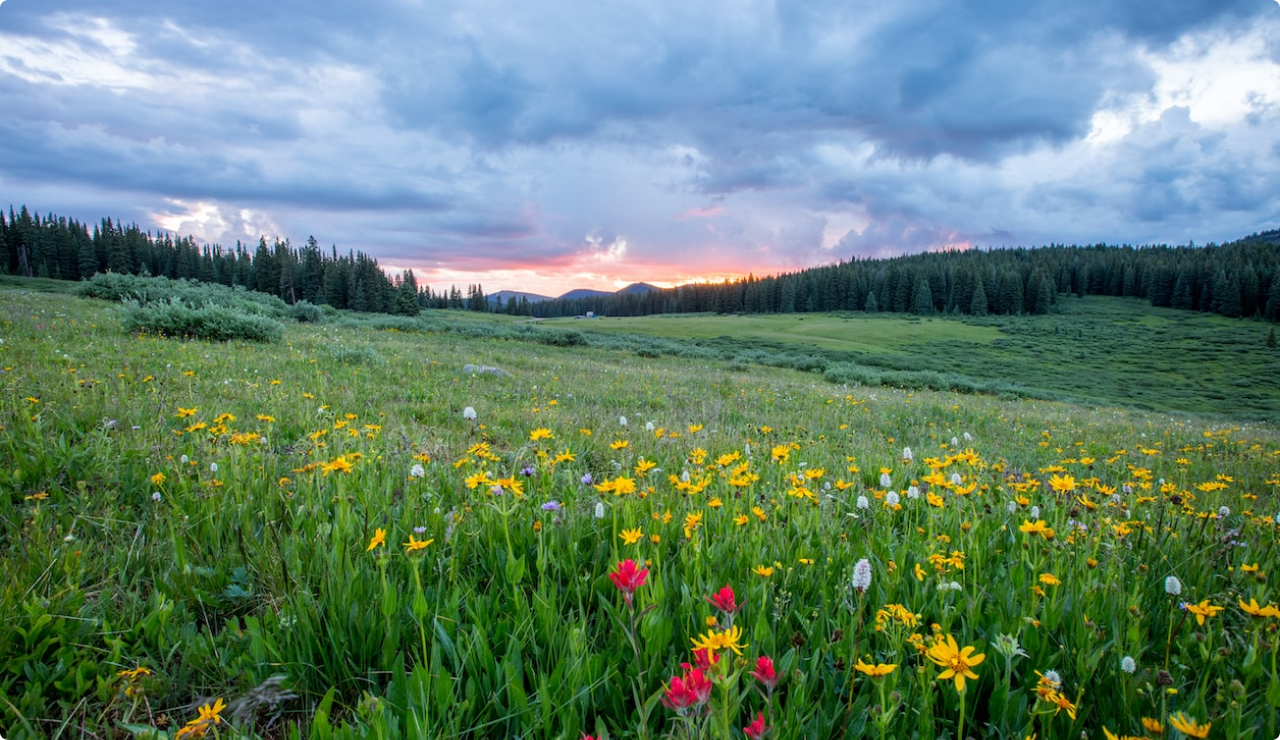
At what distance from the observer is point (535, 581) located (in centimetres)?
239

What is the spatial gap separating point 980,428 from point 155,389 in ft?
40.6

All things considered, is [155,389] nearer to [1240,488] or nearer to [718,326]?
[1240,488]

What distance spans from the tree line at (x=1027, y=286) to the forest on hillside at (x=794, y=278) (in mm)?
239

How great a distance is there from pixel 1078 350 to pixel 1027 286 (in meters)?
50.7

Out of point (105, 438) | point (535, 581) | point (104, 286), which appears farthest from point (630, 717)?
point (104, 286)

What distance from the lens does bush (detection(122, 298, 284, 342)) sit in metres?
11.6

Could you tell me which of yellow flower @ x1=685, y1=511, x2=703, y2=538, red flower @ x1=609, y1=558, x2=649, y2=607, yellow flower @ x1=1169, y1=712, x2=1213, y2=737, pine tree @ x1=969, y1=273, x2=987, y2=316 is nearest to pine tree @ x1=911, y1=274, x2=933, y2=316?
pine tree @ x1=969, y1=273, x2=987, y2=316

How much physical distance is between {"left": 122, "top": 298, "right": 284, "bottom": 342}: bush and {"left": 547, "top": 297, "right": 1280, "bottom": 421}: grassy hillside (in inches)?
1617

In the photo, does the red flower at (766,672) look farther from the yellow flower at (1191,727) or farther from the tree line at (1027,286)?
the tree line at (1027,286)

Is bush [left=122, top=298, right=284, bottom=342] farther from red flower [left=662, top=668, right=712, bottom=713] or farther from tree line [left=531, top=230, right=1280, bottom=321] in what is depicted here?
tree line [left=531, top=230, right=1280, bottom=321]

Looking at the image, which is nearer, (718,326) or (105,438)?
(105,438)

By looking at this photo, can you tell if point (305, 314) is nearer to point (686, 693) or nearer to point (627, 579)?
point (627, 579)

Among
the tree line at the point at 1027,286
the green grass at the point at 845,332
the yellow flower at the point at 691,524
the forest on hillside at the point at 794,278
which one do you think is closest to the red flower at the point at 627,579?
the yellow flower at the point at 691,524

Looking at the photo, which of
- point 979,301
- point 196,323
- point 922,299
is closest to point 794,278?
point 922,299
